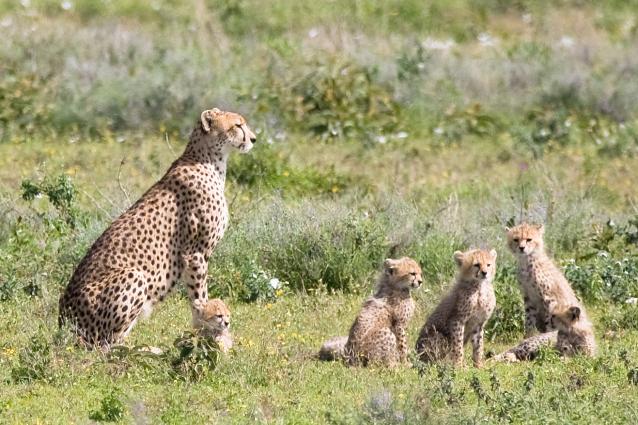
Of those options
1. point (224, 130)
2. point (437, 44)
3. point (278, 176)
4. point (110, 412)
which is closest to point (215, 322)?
point (224, 130)

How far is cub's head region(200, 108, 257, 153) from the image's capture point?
34.0ft

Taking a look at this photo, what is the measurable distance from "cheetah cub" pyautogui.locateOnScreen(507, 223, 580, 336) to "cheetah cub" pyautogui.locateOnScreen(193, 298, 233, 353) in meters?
2.08

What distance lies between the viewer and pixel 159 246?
9898mm

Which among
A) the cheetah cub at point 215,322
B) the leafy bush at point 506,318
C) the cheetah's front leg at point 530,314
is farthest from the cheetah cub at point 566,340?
the cheetah cub at point 215,322

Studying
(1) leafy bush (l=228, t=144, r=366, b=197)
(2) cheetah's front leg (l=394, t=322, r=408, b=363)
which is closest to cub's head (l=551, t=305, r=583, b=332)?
(2) cheetah's front leg (l=394, t=322, r=408, b=363)

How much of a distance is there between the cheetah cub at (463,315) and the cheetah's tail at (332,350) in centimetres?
47

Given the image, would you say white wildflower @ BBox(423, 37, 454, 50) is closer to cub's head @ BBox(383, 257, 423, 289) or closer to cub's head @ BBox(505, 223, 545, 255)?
cub's head @ BBox(505, 223, 545, 255)

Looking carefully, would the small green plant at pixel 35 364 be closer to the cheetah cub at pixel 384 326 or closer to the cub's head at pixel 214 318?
the cub's head at pixel 214 318

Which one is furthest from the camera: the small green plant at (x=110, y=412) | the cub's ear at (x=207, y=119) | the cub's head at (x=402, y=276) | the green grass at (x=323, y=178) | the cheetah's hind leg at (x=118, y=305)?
the cub's ear at (x=207, y=119)

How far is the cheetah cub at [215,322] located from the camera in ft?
32.3

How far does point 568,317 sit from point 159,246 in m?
2.50

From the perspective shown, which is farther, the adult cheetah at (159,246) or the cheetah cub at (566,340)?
the cheetah cub at (566,340)

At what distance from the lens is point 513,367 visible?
967 centimetres

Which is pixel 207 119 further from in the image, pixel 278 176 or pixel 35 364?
pixel 278 176
